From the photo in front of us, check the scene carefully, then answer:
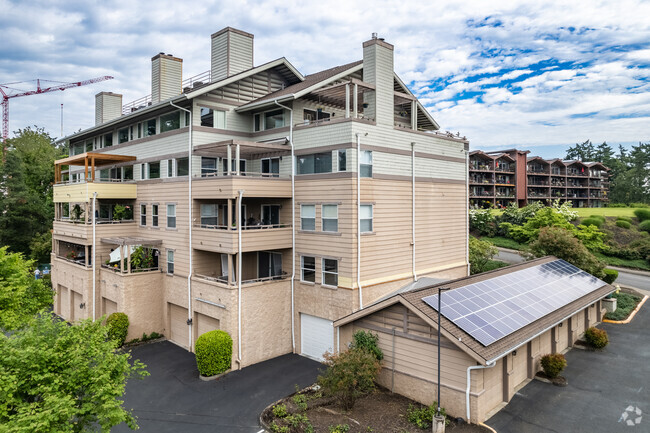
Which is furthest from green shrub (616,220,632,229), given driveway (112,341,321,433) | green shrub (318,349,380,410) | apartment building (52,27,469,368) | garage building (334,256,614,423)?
green shrub (318,349,380,410)

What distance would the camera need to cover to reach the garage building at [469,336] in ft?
48.7

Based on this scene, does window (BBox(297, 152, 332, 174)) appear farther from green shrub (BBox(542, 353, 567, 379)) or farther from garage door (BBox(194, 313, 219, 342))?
green shrub (BBox(542, 353, 567, 379))

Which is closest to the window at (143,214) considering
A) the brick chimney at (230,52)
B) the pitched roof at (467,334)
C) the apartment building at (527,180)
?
the brick chimney at (230,52)

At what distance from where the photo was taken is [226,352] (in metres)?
20.4

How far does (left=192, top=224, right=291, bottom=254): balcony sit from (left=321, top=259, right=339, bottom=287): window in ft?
8.77

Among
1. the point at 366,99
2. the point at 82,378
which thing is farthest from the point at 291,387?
the point at 366,99

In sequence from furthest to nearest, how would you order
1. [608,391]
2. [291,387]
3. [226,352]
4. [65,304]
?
[65,304]
[226,352]
[291,387]
[608,391]

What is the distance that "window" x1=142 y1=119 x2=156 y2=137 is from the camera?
28.2 meters

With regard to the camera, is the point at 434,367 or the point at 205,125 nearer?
the point at 434,367

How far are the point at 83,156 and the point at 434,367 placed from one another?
87.8ft

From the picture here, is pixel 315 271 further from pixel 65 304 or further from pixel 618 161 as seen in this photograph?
pixel 618 161

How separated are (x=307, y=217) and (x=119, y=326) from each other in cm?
1311

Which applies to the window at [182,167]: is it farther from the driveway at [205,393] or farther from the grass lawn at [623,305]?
the grass lawn at [623,305]

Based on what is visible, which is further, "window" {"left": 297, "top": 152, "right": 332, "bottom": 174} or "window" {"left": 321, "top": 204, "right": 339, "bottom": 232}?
"window" {"left": 297, "top": 152, "right": 332, "bottom": 174}
